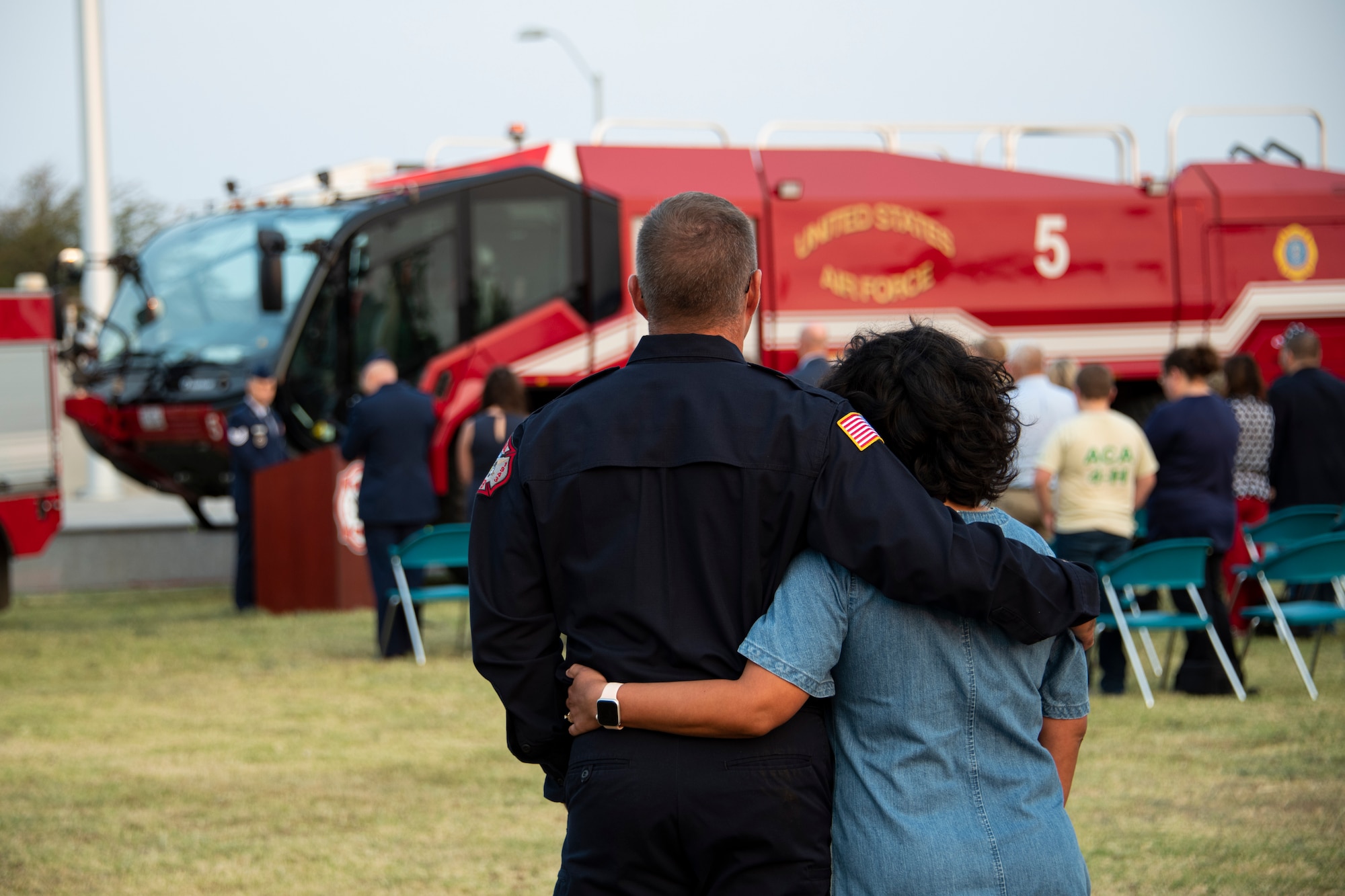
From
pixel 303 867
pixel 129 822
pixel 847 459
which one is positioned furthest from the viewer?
pixel 129 822

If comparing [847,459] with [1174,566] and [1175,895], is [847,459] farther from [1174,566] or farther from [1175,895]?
[1174,566]

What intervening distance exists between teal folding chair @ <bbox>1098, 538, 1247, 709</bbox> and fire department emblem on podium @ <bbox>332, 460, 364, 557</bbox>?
19.0ft

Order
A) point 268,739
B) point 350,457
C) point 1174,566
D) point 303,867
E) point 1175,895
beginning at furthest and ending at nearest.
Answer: point 350,457 < point 1174,566 < point 268,739 < point 303,867 < point 1175,895

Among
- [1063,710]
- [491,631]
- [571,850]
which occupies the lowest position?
[571,850]

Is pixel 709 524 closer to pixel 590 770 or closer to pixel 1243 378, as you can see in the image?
pixel 590 770

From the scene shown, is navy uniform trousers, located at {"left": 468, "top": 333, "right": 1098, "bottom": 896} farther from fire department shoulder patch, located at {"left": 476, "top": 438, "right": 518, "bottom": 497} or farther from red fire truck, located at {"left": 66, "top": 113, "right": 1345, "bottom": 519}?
red fire truck, located at {"left": 66, "top": 113, "right": 1345, "bottom": 519}

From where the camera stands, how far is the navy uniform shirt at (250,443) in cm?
1093

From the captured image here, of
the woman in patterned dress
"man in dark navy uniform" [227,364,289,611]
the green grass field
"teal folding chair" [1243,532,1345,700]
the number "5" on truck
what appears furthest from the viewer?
the number "5" on truck

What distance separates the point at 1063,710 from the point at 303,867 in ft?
10.4

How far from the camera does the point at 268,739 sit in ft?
Result: 21.6

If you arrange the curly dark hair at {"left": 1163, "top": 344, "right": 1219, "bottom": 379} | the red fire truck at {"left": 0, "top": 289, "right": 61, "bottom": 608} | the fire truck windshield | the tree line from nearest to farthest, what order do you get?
1. the curly dark hair at {"left": 1163, "top": 344, "right": 1219, "bottom": 379}
2. the red fire truck at {"left": 0, "top": 289, "right": 61, "bottom": 608}
3. the fire truck windshield
4. the tree line

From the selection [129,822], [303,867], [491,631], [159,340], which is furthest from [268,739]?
[159,340]

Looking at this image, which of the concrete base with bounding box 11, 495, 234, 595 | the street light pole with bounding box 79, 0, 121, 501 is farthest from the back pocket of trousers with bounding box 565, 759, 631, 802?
the street light pole with bounding box 79, 0, 121, 501

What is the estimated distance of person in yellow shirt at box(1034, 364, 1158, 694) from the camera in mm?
7055
